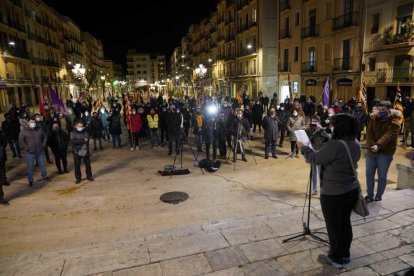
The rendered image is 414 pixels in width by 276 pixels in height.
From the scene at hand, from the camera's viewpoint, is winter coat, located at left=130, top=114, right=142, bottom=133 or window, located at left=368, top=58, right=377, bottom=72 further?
window, located at left=368, top=58, right=377, bottom=72

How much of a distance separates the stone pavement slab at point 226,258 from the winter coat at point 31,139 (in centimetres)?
628

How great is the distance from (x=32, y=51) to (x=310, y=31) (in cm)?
3695

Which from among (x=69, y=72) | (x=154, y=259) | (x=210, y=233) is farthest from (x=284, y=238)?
(x=69, y=72)

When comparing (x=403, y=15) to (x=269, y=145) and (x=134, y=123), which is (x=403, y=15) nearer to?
(x=269, y=145)

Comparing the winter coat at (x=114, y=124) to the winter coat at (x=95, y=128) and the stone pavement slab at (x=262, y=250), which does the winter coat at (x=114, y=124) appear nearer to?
the winter coat at (x=95, y=128)

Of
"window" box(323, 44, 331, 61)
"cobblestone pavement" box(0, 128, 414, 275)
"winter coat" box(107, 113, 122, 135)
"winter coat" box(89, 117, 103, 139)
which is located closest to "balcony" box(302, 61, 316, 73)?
"window" box(323, 44, 331, 61)

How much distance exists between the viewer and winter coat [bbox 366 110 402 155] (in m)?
5.33

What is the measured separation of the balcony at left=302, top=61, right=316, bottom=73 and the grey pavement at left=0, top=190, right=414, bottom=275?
2421 centimetres

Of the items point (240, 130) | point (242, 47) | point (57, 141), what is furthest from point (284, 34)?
point (57, 141)

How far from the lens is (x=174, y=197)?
704 cm

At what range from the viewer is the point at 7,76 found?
33.4 metres

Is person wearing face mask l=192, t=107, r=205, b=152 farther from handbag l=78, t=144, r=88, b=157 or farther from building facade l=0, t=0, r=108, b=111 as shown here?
building facade l=0, t=0, r=108, b=111

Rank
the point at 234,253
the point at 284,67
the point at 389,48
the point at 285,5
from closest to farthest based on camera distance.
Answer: the point at 234,253, the point at 389,48, the point at 285,5, the point at 284,67

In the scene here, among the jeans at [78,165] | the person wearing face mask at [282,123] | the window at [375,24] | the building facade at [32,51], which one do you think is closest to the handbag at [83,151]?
the jeans at [78,165]
